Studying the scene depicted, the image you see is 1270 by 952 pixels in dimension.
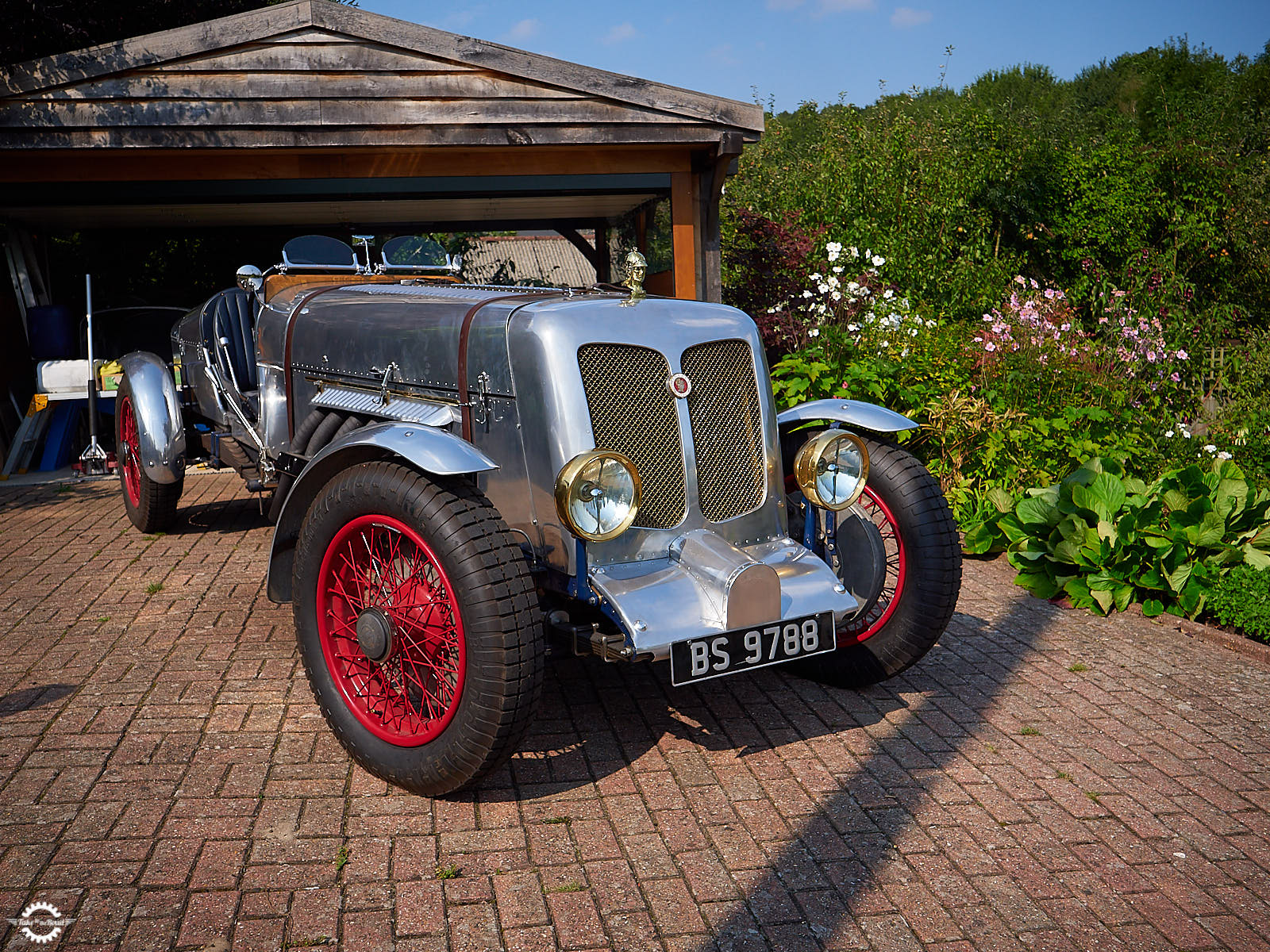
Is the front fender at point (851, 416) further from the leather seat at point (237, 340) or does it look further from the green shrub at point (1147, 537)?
the leather seat at point (237, 340)

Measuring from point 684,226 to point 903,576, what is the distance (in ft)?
17.5

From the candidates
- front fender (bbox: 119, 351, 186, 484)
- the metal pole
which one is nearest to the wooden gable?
the metal pole

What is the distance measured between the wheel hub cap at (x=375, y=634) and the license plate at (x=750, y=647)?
0.88 m

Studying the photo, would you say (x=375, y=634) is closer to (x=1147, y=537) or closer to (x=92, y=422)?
(x=1147, y=537)

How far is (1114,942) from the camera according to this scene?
2338 mm

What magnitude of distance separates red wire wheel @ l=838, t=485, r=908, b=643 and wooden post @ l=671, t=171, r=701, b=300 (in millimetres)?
4936

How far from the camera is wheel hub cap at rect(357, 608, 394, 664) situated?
2975mm

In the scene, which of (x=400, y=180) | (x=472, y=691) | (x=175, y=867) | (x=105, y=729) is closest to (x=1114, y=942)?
(x=472, y=691)

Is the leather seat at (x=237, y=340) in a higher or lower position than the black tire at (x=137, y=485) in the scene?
higher

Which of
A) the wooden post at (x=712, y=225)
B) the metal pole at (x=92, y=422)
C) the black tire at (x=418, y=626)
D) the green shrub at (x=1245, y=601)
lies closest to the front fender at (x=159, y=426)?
the metal pole at (x=92, y=422)

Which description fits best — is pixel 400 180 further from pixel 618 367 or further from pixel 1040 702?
pixel 1040 702

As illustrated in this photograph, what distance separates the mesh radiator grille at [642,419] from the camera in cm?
310

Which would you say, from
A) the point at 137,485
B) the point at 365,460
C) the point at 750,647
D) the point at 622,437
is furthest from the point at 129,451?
the point at 750,647

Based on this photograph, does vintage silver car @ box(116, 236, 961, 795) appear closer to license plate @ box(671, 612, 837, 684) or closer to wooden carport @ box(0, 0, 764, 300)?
license plate @ box(671, 612, 837, 684)
